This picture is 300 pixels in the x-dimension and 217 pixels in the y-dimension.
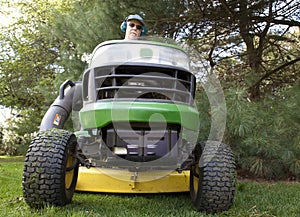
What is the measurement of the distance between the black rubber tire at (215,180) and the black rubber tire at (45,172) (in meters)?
0.97

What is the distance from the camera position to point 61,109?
362 centimetres

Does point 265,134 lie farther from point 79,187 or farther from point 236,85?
point 79,187

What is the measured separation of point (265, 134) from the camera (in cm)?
370

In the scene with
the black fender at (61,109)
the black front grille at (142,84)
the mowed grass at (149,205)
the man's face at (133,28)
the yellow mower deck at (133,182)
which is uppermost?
the man's face at (133,28)

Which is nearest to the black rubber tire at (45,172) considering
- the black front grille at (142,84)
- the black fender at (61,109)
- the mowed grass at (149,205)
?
the mowed grass at (149,205)

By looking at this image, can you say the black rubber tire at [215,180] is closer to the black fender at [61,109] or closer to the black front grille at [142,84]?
the black front grille at [142,84]

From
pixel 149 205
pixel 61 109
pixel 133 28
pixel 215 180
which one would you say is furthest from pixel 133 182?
pixel 133 28

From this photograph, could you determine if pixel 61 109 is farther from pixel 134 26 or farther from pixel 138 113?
pixel 138 113

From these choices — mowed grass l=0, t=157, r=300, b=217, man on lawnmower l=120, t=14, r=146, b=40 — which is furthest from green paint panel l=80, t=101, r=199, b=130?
man on lawnmower l=120, t=14, r=146, b=40

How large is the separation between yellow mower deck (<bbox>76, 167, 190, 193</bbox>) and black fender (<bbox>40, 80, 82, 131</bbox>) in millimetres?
888

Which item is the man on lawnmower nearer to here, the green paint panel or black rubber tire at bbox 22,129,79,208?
the green paint panel

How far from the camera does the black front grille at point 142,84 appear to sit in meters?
2.40

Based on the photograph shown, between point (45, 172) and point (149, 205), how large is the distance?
0.88 m

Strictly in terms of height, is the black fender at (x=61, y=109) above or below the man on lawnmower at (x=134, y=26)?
below
